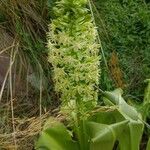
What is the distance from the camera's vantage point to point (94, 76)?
3.04 m

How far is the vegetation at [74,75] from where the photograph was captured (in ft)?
9.77

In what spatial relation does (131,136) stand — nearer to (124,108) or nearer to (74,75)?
(124,108)

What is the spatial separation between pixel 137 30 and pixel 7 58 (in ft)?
4.03

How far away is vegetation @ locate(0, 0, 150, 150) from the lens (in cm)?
298

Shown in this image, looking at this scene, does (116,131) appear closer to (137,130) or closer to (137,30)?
(137,130)

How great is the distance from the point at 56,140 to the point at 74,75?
0.54 meters

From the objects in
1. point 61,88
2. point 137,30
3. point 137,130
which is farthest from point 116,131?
point 137,30

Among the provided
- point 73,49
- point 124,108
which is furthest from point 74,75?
point 124,108

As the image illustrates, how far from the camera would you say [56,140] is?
→ 3311 mm

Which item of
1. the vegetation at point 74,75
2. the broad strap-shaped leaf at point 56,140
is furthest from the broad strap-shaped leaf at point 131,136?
the broad strap-shaped leaf at point 56,140

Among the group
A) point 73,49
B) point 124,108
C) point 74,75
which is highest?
point 73,49

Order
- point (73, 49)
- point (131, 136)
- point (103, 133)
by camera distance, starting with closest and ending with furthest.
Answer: point (73, 49)
point (103, 133)
point (131, 136)

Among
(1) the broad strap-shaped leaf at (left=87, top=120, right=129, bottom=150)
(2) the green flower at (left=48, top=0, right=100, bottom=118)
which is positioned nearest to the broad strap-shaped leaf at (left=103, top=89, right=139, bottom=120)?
(1) the broad strap-shaped leaf at (left=87, top=120, right=129, bottom=150)

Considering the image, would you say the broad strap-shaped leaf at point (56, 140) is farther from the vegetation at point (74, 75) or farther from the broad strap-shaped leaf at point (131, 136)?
the broad strap-shaped leaf at point (131, 136)
